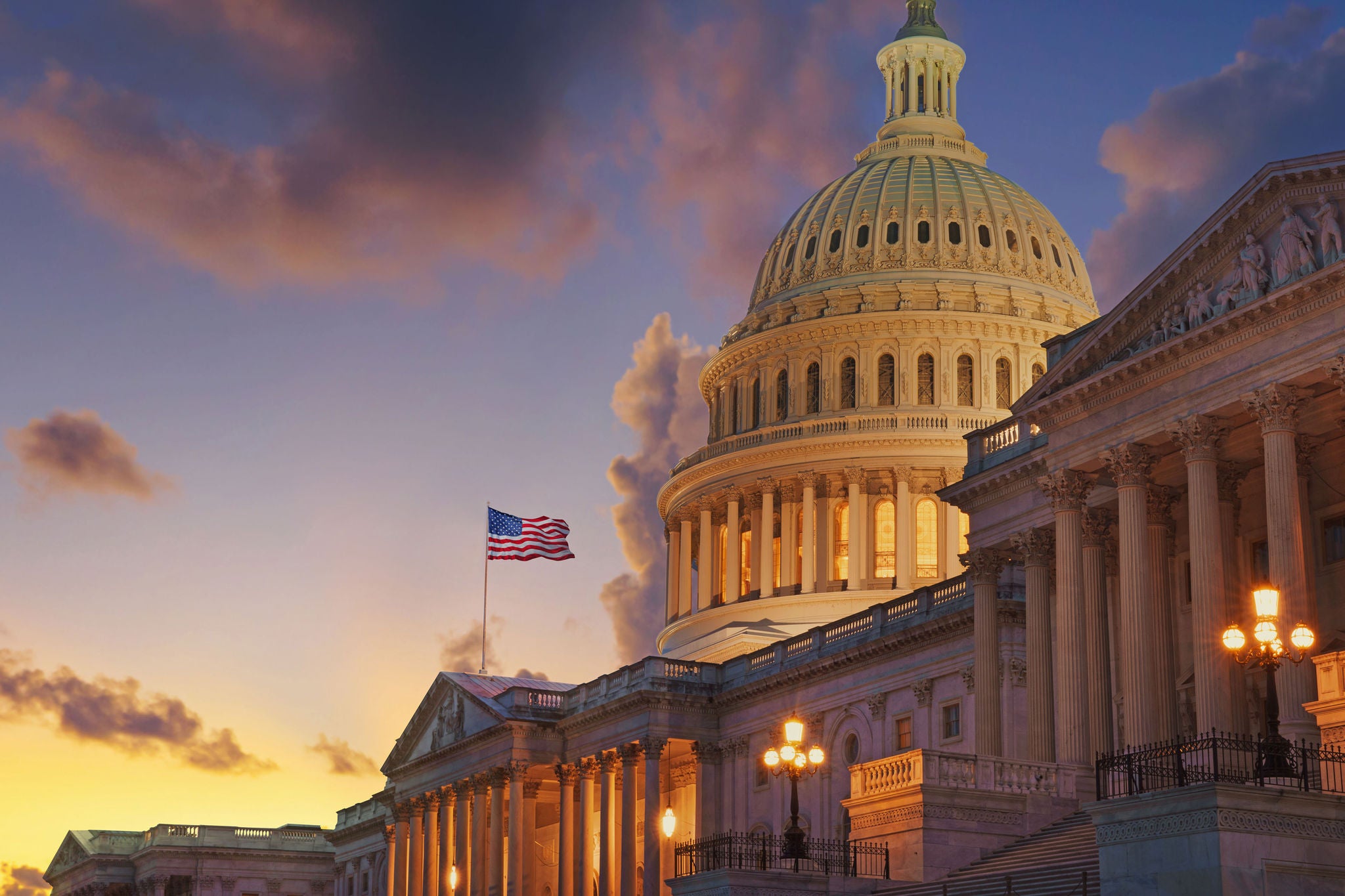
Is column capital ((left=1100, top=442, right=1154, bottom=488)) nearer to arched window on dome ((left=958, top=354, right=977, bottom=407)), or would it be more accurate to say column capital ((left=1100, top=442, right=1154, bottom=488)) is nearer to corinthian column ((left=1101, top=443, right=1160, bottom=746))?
corinthian column ((left=1101, top=443, right=1160, bottom=746))

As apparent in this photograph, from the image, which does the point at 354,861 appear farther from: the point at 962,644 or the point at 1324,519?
the point at 1324,519

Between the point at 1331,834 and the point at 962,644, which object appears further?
the point at 962,644

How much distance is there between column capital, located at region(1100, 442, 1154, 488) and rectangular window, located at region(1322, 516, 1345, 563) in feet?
14.6

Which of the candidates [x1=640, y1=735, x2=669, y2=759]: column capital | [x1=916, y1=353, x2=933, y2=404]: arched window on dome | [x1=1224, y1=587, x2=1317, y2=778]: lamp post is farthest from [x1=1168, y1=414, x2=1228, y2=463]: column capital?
[x1=916, y1=353, x2=933, y2=404]: arched window on dome

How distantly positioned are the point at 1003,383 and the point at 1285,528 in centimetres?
6260

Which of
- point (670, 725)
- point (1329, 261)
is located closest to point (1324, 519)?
point (1329, 261)

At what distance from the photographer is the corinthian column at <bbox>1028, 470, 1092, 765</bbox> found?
160 ft

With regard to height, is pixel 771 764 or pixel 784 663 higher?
pixel 784 663

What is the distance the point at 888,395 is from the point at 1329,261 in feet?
208

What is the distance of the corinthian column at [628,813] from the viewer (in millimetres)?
77125

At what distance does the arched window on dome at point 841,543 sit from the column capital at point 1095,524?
49186 mm

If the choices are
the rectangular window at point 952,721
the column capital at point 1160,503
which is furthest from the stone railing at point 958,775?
the rectangular window at point 952,721

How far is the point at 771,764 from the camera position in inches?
1779

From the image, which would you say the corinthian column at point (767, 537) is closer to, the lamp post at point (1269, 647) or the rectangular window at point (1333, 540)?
the rectangular window at point (1333, 540)
